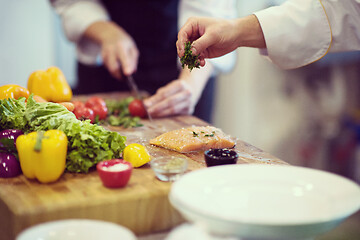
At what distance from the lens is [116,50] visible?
124 inches

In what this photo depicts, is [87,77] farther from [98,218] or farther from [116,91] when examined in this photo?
[98,218]

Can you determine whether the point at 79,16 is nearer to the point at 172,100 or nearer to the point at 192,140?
the point at 172,100

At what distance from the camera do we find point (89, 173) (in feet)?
5.82

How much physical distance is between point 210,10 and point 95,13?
855mm

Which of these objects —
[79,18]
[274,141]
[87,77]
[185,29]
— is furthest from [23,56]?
[185,29]

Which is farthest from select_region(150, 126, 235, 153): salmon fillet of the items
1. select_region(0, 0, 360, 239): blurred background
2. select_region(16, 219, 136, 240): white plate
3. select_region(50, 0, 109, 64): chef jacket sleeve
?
select_region(0, 0, 360, 239): blurred background

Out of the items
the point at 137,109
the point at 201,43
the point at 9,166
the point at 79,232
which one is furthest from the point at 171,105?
the point at 79,232

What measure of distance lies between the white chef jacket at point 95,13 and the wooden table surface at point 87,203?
185 cm

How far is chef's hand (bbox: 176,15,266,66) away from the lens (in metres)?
2.10

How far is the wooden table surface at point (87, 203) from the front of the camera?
1442 mm

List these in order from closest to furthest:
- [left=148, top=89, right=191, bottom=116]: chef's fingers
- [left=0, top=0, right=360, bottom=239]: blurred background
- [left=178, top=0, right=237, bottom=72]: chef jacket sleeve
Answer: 1. [left=148, top=89, right=191, bottom=116]: chef's fingers
2. [left=178, top=0, right=237, bottom=72]: chef jacket sleeve
3. [left=0, top=0, right=360, bottom=239]: blurred background

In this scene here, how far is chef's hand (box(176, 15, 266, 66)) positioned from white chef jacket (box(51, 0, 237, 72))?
3.61ft

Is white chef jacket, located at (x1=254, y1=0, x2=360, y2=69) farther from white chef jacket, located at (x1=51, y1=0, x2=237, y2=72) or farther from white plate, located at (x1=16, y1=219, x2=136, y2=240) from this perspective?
white plate, located at (x1=16, y1=219, x2=136, y2=240)

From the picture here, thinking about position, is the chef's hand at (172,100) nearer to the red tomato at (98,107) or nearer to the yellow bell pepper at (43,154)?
the red tomato at (98,107)
